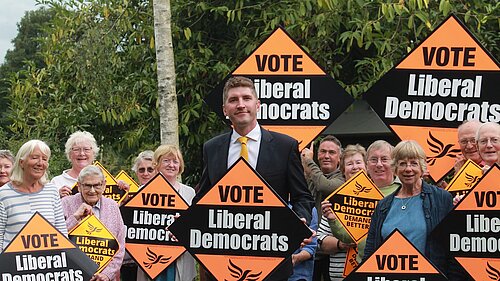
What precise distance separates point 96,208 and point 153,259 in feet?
2.43

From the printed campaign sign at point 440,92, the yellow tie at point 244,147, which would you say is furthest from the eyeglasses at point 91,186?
the printed campaign sign at point 440,92

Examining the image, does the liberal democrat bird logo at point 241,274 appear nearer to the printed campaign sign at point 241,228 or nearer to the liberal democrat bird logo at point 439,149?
the printed campaign sign at point 241,228

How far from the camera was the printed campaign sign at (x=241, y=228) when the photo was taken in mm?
6430

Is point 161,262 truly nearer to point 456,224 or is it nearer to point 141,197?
point 141,197

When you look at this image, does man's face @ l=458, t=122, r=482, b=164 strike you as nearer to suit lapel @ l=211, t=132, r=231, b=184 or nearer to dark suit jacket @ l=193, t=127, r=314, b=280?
dark suit jacket @ l=193, t=127, r=314, b=280

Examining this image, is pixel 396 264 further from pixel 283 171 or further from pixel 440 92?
pixel 440 92

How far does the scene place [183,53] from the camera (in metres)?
13.9

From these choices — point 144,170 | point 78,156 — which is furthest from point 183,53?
point 78,156

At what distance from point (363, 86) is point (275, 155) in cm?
672

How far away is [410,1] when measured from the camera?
12.2 m

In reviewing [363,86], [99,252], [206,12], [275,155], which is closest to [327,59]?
[363,86]

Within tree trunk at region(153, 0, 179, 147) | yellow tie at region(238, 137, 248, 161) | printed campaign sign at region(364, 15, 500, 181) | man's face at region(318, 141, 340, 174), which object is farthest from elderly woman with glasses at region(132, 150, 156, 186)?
yellow tie at region(238, 137, 248, 161)

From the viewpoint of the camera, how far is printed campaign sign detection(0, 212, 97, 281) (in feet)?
23.4

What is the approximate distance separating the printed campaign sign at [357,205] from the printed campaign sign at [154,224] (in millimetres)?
1583
